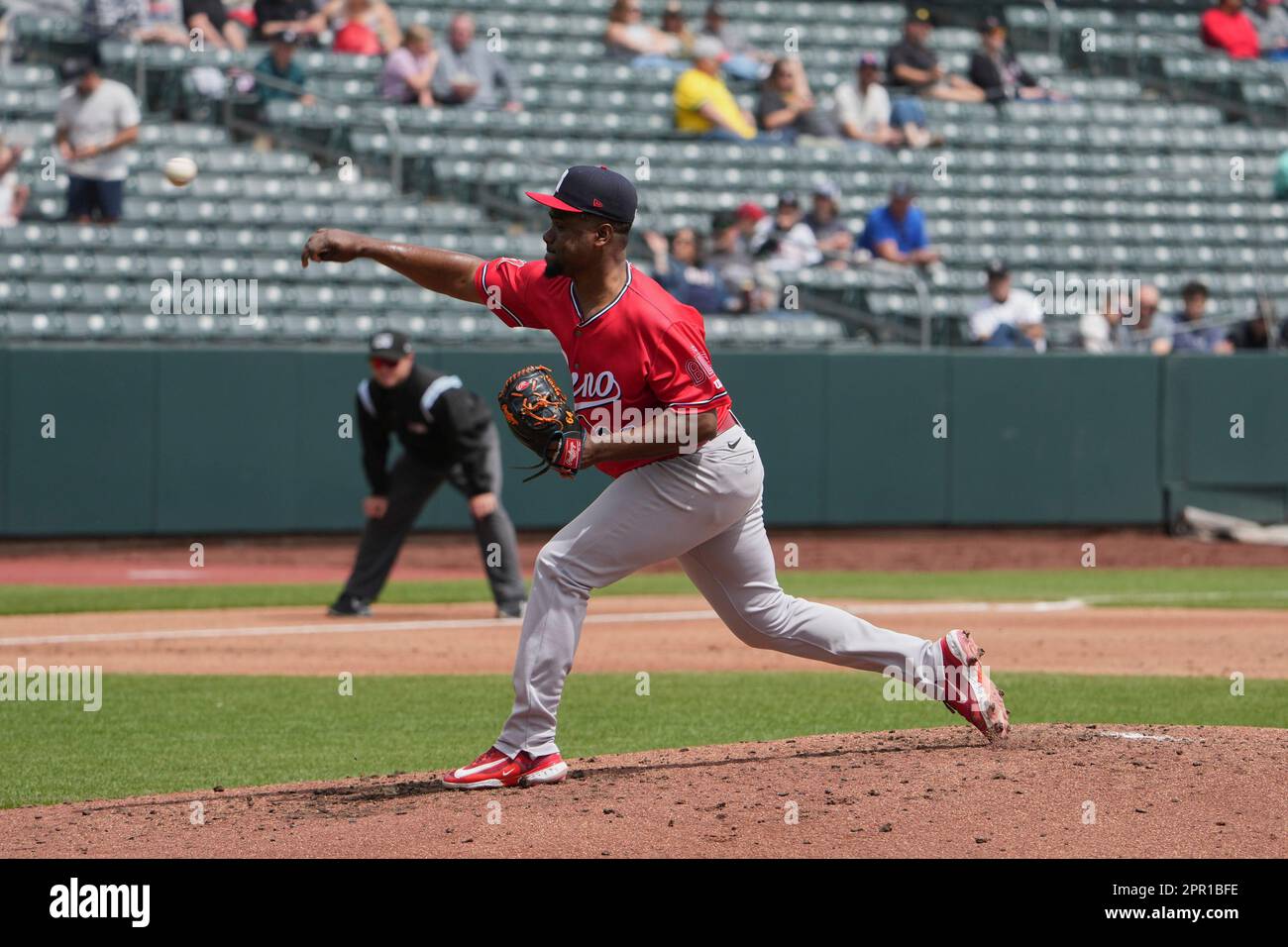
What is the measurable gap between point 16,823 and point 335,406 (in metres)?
10.9

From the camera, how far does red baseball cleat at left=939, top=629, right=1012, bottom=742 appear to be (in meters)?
5.84

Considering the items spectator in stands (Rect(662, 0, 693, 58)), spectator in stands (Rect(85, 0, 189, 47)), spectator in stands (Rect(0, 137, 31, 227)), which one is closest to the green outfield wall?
spectator in stands (Rect(0, 137, 31, 227))

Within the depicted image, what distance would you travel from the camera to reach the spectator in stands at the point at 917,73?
67.3 feet

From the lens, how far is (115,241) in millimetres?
16562

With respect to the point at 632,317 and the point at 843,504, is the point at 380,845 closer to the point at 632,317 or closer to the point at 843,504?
the point at 632,317

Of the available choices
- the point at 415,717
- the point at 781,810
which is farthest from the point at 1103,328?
the point at 781,810

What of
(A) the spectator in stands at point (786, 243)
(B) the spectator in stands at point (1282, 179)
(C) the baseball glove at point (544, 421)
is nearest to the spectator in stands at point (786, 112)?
(A) the spectator in stands at point (786, 243)

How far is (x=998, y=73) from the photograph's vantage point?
2098 cm

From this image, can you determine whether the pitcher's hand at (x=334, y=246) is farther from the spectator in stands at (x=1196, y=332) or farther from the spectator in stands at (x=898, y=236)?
the spectator in stands at (x=1196, y=332)

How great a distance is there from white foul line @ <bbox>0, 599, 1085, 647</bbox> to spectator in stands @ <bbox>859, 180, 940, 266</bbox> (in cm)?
629

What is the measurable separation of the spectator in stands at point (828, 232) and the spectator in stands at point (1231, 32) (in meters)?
7.07

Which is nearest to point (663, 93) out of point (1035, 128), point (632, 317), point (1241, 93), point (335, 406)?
point (1035, 128)

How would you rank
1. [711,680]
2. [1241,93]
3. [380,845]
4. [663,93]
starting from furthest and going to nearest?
[1241,93]
[663,93]
[711,680]
[380,845]

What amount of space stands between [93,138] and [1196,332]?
10.9 m
